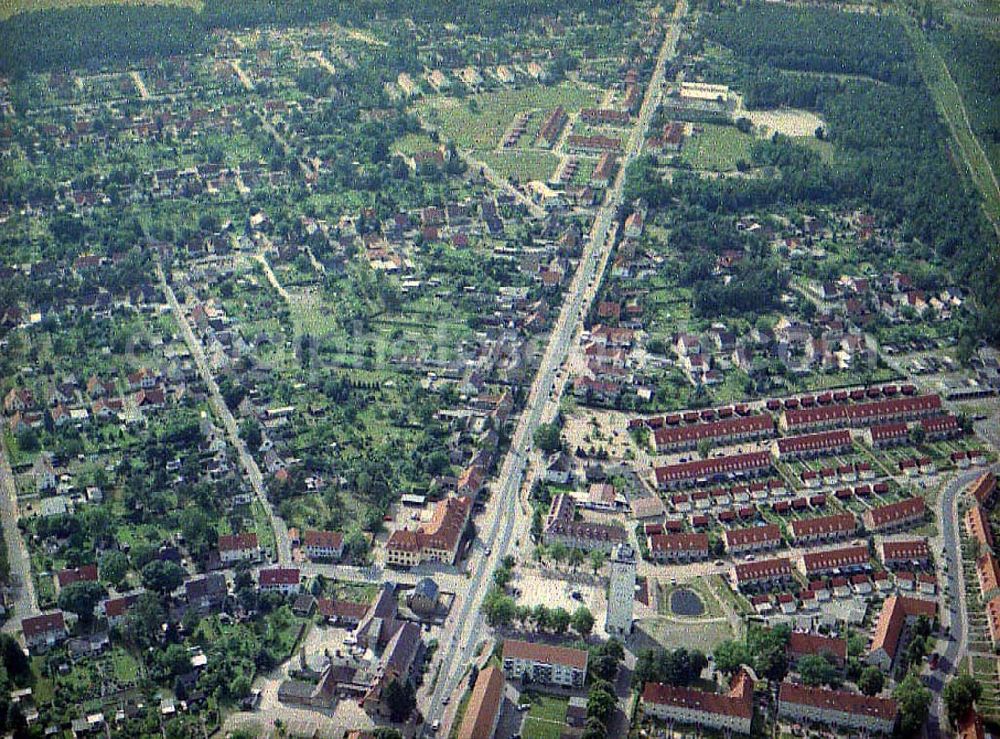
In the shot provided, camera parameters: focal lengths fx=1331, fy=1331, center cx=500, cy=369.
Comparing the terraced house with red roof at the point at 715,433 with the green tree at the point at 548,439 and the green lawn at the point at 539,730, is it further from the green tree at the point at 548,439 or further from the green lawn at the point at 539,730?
the green lawn at the point at 539,730

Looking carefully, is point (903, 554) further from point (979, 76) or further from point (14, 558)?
point (979, 76)

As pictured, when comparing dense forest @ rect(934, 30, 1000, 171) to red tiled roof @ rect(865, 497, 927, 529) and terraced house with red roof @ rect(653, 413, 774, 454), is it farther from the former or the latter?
red tiled roof @ rect(865, 497, 927, 529)

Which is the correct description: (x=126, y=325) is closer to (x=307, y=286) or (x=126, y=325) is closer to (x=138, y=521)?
(x=307, y=286)

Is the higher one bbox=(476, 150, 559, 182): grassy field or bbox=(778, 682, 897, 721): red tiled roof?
bbox=(778, 682, 897, 721): red tiled roof

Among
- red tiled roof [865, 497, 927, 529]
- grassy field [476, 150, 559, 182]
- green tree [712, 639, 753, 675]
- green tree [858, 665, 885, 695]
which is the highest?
green tree [858, 665, 885, 695]

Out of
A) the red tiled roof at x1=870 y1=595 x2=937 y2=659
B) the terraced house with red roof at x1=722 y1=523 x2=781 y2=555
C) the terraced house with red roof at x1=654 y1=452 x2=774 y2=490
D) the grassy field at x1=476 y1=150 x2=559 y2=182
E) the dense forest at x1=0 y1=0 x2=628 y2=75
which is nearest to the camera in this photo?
the red tiled roof at x1=870 y1=595 x2=937 y2=659

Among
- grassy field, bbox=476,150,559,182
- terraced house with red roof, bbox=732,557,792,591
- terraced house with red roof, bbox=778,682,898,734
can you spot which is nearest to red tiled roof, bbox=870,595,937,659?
terraced house with red roof, bbox=778,682,898,734

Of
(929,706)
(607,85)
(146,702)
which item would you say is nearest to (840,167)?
(607,85)
